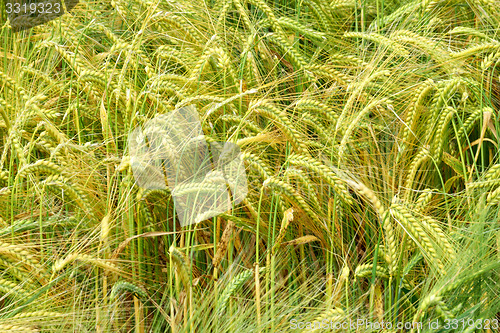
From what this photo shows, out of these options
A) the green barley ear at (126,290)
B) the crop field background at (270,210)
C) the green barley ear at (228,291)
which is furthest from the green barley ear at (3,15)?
the green barley ear at (228,291)

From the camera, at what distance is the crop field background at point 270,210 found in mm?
1150

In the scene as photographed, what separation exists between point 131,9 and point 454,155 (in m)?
1.36

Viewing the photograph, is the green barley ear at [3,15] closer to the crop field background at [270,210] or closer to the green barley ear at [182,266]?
the crop field background at [270,210]

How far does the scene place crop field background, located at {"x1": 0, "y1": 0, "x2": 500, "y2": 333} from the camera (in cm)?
115

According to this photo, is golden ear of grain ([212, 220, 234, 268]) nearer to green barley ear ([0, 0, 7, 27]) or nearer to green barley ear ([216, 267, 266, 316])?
green barley ear ([216, 267, 266, 316])

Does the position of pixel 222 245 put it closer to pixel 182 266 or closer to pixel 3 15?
pixel 182 266

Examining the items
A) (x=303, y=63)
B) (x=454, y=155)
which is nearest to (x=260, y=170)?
(x=303, y=63)

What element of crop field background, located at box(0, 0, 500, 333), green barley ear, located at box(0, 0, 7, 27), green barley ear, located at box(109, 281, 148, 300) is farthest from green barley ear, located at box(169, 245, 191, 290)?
green barley ear, located at box(0, 0, 7, 27)

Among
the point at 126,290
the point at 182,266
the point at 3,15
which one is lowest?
the point at 126,290

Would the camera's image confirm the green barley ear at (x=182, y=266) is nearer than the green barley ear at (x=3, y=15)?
Yes

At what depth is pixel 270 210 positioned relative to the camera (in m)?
1.36

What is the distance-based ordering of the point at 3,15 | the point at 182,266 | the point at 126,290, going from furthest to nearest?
the point at 3,15, the point at 126,290, the point at 182,266

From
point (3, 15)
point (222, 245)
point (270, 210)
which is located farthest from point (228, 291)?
point (3, 15)

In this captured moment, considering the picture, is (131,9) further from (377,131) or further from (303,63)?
(377,131)
